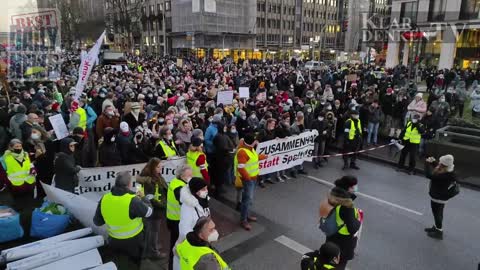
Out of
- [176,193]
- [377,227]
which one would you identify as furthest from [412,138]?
[176,193]

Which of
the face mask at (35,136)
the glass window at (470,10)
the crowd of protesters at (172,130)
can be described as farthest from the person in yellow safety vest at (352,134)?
the glass window at (470,10)

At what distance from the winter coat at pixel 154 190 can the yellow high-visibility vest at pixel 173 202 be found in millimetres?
373

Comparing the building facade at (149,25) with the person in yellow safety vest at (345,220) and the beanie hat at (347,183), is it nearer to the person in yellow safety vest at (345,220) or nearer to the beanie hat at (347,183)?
the beanie hat at (347,183)

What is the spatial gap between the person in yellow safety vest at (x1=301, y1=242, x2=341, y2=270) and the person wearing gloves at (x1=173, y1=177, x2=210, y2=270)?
137 cm

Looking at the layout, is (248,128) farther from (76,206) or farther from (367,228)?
(76,206)

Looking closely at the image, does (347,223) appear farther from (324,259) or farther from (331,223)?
(324,259)

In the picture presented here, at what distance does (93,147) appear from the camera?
8.82m

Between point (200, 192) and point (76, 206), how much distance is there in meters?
2.53

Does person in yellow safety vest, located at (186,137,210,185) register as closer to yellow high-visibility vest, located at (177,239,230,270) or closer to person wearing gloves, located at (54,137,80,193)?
person wearing gloves, located at (54,137,80,193)

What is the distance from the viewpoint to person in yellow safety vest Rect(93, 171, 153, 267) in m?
4.39

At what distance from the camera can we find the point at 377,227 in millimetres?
7215

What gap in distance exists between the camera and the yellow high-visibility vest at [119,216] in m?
4.40

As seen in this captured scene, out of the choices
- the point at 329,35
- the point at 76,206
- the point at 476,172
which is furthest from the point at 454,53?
the point at 329,35

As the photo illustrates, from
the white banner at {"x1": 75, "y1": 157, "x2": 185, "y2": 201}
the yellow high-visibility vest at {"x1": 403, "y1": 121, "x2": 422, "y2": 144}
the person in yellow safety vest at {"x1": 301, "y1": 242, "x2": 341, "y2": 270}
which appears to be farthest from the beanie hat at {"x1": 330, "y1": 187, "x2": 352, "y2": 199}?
the yellow high-visibility vest at {"x1": 403, "y1": 121, "x2": 422, "y2": 144}
